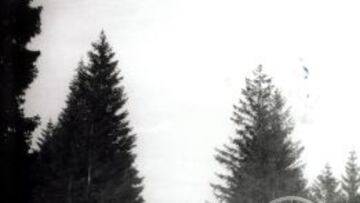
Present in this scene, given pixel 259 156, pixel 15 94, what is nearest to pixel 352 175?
pixel 259 156

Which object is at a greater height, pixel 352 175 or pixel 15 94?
pixel 352 175

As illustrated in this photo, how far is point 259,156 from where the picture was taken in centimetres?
3825

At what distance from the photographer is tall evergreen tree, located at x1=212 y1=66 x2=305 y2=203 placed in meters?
37.9

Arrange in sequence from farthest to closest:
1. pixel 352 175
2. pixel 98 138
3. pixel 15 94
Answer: pixel 352 175 < pixel 98 138 < pixel 15 94

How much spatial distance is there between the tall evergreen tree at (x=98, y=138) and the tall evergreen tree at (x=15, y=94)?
16.1m

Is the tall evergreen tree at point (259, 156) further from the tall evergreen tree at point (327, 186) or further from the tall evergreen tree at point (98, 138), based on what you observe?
the tall evergreen tree at point (327, 186)

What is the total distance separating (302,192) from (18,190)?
26228 mm

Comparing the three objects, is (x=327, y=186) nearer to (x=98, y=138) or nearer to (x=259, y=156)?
(x=259, y=156)

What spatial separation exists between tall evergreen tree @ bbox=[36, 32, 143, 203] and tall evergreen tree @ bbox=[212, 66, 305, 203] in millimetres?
6746

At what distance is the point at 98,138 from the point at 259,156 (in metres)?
10.3

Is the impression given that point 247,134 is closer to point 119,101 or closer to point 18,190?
point 119,101

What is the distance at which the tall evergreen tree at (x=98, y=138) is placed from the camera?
34.4 metres

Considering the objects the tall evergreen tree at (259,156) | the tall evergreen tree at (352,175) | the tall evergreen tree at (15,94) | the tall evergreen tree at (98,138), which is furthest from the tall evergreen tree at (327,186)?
the tall evergreen tree at (15,94)

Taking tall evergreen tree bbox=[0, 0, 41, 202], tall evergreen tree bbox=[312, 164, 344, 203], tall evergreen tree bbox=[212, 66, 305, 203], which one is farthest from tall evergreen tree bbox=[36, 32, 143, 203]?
tall evergreen tree bbox=[312, 164, 344, 203]
